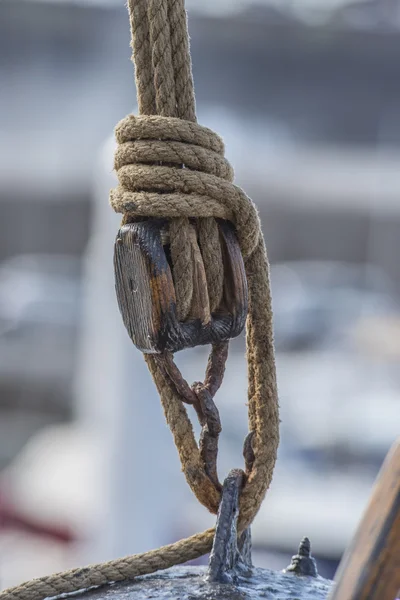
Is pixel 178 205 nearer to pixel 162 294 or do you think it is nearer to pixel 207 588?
pixel 162 294

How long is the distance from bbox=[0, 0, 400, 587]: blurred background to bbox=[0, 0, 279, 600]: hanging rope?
62.0 inches

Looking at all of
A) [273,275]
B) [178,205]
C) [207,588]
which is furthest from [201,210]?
[273,275]

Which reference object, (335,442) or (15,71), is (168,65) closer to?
(335,442)

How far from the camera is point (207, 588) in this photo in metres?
0.62

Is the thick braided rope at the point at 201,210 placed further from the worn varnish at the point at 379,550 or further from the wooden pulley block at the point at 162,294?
the worn varnish at the point at 379,550

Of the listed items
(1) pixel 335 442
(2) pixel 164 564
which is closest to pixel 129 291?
(2) pixel 164 564

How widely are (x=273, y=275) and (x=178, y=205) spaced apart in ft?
17.5

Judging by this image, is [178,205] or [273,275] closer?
[178,205]

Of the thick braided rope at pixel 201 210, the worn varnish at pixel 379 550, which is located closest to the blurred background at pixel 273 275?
the thick braided rope at pixel 201 210

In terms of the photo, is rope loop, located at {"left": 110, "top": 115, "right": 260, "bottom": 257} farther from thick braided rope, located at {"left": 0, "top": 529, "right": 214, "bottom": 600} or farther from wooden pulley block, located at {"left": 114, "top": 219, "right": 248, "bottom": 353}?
thick braided rope, located at {"left": 0, "top": 529, "right": 214, "bottom": 600}

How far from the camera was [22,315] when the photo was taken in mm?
5871

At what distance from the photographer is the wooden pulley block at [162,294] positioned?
0.61 meters

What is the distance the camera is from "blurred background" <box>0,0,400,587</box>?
2.49 m

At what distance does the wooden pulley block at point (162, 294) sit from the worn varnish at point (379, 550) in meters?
0.24
